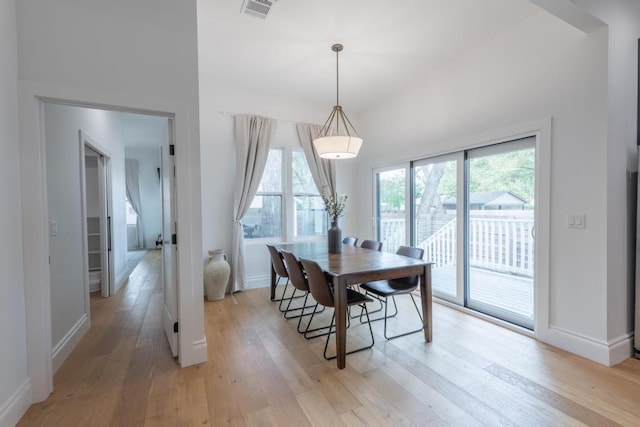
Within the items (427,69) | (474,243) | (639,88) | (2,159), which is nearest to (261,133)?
(427,69)

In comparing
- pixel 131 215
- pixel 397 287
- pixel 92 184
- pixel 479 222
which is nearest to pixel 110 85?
pixel 397 287

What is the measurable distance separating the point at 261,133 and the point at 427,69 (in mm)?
2442

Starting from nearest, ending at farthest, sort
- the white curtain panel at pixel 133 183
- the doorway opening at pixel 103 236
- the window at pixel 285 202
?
the doorway opening at pixel 103 236 → the window at pixel 285 202 → the white curtain panel at pixel 133 183

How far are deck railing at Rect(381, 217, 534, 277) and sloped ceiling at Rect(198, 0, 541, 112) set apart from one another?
1949mm

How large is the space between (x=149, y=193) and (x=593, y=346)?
10217 millimetres

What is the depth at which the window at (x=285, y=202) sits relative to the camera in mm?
4492

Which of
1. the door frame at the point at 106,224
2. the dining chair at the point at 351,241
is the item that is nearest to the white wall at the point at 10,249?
the door frame at the point at 106,224

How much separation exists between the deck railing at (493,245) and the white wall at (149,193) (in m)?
8.03

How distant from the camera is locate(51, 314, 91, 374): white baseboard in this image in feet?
7.20

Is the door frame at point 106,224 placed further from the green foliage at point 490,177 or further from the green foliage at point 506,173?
the green foliage at point 506,173

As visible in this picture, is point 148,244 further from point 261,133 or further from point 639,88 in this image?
point 639,88

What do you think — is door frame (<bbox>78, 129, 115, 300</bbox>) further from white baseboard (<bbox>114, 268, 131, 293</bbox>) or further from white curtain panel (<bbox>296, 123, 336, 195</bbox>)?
white curtain panel (<bbox>296, 123, 336, 195</bbox>)

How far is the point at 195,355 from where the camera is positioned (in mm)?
2264

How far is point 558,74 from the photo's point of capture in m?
2.46
